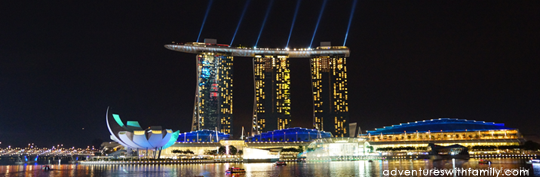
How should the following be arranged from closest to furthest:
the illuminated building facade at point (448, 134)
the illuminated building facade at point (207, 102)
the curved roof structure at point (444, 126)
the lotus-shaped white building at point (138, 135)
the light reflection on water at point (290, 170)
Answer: the light reflection on water at point (290, 170) < the lotus-shaped white building at point (138, 135) < the illuminated building facade at point (448, 134) < the curved roof structure at point (444, 126) < the illuminated building facade at point (207, 102)

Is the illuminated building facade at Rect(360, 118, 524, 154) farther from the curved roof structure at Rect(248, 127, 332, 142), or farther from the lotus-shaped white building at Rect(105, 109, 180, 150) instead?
the lotus-shaped white building at Rect(105, 109, 180, 150)

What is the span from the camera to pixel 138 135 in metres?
126

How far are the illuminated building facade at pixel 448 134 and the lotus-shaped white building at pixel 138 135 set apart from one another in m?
78.4

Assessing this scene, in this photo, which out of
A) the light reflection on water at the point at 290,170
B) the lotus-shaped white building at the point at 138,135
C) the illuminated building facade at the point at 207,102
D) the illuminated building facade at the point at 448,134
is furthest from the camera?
the illuminated building facade at the point at 207,102

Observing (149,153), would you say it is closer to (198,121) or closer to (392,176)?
(198,121)

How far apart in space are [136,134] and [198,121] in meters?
68.8

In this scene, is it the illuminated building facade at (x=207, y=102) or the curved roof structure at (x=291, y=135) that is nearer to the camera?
the curved roof structure at (x=291, y=135)

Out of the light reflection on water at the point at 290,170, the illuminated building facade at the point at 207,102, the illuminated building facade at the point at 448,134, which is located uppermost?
the illuminated building facade at the point at 207,102

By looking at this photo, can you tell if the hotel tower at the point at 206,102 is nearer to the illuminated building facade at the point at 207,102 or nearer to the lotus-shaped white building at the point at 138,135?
the illuminated building facade at the point at 207,102

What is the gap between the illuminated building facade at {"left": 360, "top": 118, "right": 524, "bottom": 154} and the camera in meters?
156

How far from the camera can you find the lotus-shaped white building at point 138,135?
126125 millimetres

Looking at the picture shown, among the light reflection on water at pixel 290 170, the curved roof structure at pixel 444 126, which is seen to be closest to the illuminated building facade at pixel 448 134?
the curved roof structure at pixel 444 126

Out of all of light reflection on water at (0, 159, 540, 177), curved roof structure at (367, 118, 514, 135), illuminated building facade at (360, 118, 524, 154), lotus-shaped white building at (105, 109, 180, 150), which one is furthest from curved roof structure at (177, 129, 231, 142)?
light reflection on water at (0, 159, 540, 177)

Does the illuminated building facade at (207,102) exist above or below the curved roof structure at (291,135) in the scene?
above
